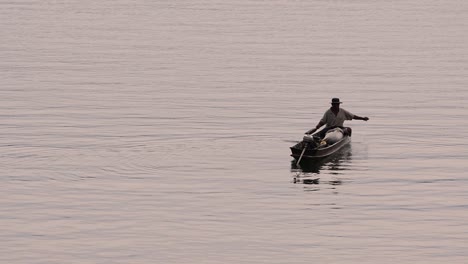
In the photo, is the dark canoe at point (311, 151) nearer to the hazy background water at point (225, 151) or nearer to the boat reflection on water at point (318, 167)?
the boat reflection on water at point (318, 167)

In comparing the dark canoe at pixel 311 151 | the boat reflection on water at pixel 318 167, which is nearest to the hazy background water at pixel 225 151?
the boat reflection on water at pixel 318 167

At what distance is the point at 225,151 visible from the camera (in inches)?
1983

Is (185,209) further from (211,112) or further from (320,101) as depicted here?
(320,101)

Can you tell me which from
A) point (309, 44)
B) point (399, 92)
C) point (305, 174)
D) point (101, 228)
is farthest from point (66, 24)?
→ point (101, 228)

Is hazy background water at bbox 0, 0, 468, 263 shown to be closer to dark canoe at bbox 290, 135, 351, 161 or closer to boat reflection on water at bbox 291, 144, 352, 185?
boat reflection on water at bbox 291, 144, 352, 185

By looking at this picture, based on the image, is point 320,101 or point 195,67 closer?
point 320,101

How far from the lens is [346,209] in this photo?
3850cm

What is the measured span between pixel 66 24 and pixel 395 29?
32037mm

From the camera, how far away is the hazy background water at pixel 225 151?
112 ft

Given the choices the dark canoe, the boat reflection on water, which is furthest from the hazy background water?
the dark canoe

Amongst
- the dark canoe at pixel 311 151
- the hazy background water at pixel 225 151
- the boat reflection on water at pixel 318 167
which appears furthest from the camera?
the dark canoe at pixel 311 151

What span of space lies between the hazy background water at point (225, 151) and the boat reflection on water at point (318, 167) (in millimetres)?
164

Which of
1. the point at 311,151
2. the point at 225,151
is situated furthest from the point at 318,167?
the point at 225,151

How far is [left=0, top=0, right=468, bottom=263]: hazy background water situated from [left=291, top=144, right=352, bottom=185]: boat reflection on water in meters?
0.16
